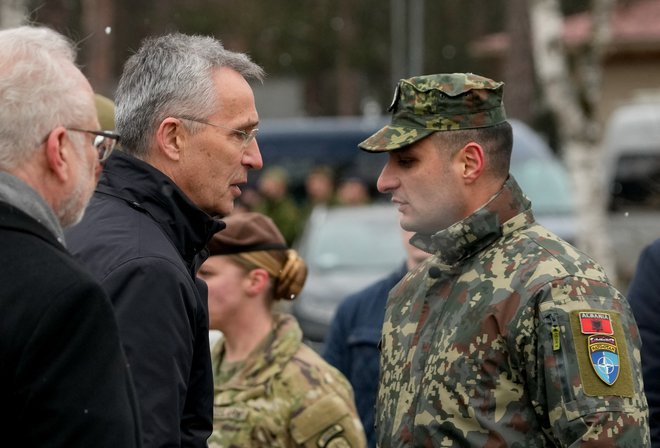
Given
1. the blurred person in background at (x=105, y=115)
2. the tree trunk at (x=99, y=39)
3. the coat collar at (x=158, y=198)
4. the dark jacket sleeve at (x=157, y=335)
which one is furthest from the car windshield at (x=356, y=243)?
the tree trunk at (x=99, y=39)

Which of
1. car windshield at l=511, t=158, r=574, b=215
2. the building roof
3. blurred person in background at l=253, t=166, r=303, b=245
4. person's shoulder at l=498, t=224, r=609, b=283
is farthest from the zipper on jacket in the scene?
the building roof

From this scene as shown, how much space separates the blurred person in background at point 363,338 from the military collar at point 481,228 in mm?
1785

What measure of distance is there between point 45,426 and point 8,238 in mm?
361

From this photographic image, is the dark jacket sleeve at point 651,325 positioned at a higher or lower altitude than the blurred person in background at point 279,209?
higher

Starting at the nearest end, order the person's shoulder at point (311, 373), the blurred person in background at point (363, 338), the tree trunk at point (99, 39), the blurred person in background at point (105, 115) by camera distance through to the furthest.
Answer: the person's shoulder at point (311, 373), the blurred person in background at point (105, 115), the blurred person in background at point (363, 338), the tree trunk at point (99, 39)

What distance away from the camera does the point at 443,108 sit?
3.51 m

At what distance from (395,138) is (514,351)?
0.71 m

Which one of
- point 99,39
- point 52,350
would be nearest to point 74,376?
point 52,350

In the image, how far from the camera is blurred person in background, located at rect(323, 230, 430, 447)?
535 cm

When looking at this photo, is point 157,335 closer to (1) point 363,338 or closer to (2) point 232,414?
(2) point 232,414

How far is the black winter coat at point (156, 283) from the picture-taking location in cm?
294

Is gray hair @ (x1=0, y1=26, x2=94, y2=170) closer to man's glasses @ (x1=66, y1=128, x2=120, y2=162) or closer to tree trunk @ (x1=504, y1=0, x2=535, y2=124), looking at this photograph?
man's glasses @ (x1=66, y1=128, x2=120, y2=162)

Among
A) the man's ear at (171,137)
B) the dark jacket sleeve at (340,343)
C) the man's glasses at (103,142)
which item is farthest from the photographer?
the dark jacket sleeve at (340,343)

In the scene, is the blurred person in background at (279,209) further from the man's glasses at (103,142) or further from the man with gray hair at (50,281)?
the man with gray hair at (50,281)
